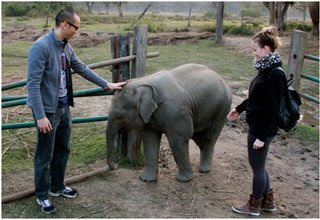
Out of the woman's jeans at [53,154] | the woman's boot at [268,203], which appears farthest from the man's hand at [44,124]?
the woman's boot at [268,203]

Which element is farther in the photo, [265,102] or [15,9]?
[15,9]

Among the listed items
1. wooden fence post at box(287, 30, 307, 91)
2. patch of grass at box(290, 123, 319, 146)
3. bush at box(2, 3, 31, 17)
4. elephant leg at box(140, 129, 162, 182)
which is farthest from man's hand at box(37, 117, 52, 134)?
bush at box(2, 3, 31, 17)

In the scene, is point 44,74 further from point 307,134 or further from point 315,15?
point 315,15

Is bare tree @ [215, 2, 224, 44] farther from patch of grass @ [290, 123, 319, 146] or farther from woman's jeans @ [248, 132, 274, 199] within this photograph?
woman's jeans @ [248, 132, 274, 199]

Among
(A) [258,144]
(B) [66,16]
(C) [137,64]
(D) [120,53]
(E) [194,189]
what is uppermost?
(B) [66,16]

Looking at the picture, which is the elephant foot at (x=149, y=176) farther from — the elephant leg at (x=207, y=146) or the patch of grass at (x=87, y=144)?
the patch of grass at (x=87, y=144)

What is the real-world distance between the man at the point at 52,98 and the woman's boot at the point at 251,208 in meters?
1.52

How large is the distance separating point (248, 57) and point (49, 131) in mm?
10999

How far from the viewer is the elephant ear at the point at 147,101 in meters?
4.04

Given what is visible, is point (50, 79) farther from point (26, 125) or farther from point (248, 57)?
point (248, 57)

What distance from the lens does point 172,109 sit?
13.4 ft

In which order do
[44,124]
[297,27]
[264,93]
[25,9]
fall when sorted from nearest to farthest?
[44,124] → [264,93] → [297,27] → [25,9]

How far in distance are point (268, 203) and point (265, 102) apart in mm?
1099

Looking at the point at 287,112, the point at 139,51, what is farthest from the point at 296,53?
the point at 287,112
